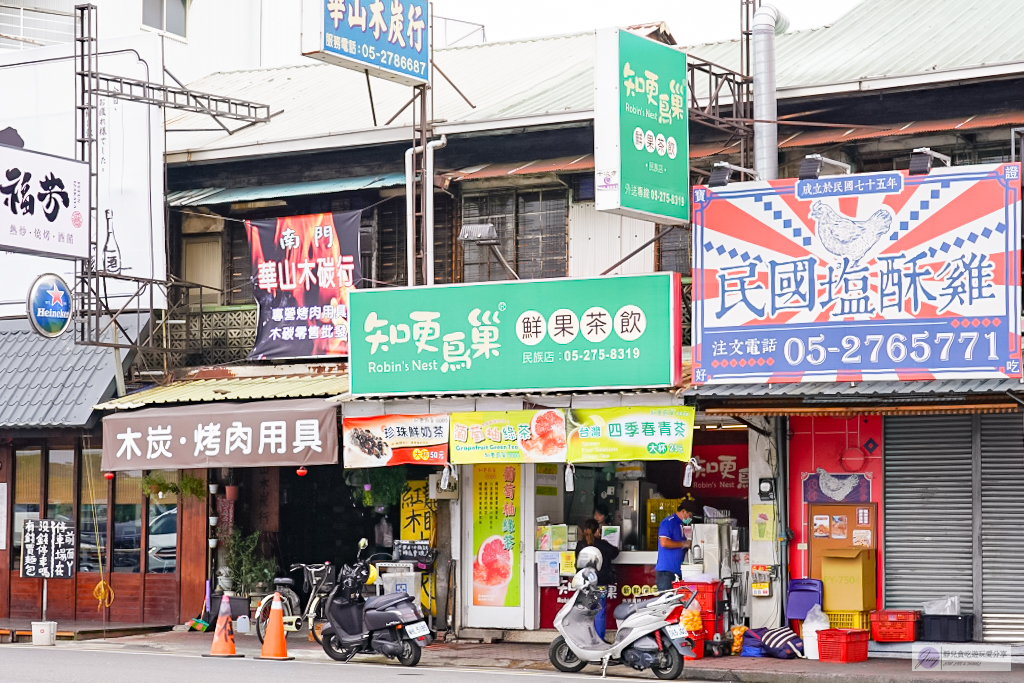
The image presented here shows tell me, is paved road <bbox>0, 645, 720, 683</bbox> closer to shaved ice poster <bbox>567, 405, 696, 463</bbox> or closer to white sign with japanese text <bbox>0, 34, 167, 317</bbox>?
shaved ice poster <bbox>567, 405, 696, 463</bbox>

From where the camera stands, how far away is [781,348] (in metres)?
16.7

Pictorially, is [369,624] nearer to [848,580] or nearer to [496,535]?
[496,535]

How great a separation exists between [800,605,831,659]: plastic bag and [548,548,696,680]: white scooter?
135 cm

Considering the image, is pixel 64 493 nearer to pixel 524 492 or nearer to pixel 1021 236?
pixel 524 492

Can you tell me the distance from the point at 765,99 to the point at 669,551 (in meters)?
5.74

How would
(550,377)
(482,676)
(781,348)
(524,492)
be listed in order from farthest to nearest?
(524,492), (550,377), (781,348), (482,676)

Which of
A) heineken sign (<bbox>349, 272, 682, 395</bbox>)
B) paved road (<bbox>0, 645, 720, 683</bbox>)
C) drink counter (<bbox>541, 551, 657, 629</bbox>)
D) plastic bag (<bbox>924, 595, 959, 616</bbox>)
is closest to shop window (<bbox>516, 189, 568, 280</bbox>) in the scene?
heineken sign (<bbox>349, 272, 682, 395</bbox>)

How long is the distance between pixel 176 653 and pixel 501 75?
10.5 metres

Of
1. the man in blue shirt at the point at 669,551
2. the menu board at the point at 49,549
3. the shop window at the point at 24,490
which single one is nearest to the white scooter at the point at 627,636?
the man in blue shirt at the point at 669,551

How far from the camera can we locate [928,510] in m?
17.6

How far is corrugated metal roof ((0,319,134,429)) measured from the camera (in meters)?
21.5

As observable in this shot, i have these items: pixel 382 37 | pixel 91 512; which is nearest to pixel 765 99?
pixel 382 37

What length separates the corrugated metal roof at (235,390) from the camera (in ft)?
66.3

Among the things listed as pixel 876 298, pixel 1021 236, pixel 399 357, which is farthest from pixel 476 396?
pixel 1021 236
